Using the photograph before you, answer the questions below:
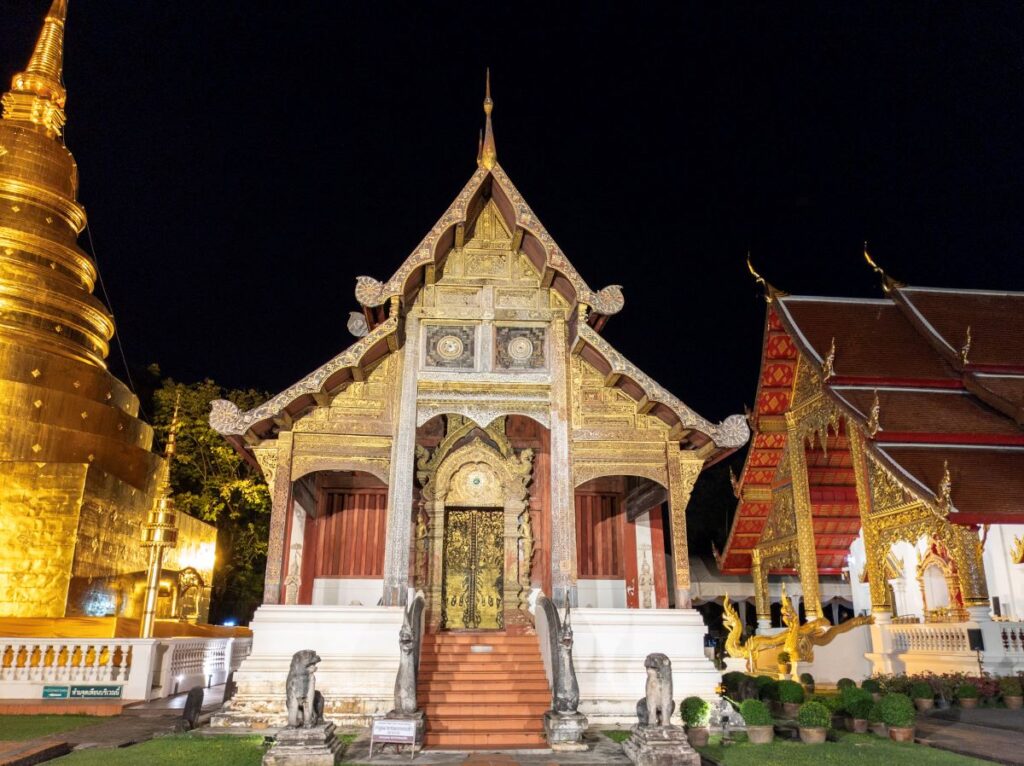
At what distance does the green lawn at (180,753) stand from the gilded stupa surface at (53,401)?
6865 mm

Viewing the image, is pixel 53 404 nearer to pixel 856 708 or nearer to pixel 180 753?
pixel 180 753

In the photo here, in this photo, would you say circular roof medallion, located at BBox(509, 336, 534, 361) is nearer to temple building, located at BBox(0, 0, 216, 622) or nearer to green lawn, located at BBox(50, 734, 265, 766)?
green lawn, located at BBox(50, 734, 265, 766)

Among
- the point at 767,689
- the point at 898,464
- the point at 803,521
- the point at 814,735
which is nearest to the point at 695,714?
the point at 814,735

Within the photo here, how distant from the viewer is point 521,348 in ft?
34.3

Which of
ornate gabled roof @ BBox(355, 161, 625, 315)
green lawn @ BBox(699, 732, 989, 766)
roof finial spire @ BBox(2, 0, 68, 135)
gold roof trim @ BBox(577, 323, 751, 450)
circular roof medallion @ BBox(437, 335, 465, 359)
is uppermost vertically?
roof finial spire @ BBox(2, 0, 68, 135)

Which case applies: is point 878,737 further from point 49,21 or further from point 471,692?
point 49,21

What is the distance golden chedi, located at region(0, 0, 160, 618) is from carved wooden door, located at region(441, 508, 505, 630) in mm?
7033

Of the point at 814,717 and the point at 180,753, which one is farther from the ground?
the point at 814,717

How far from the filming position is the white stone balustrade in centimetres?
957

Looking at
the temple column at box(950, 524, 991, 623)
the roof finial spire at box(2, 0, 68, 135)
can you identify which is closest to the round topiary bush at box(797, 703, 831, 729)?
the temple column at box(950, 524, 991, 623)

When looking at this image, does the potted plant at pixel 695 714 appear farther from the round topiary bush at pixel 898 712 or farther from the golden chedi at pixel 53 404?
the golden chedi at pixel 53 404

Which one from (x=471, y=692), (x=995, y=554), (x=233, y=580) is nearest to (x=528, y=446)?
(x=471, y=692)

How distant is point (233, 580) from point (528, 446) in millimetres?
14477

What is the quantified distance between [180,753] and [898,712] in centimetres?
749
